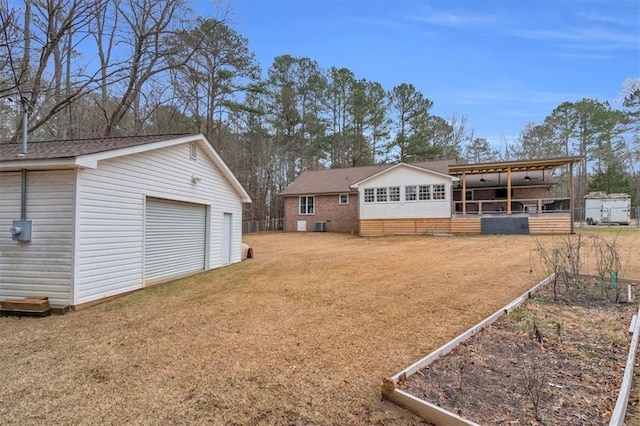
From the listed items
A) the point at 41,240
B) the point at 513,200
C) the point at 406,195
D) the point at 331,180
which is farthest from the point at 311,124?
the point at 41,240

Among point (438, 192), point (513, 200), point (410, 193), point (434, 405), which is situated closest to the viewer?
point (434, 405)

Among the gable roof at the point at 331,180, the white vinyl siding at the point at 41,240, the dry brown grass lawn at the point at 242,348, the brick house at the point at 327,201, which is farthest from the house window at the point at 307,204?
the white vinyl siding at the point at 41,240

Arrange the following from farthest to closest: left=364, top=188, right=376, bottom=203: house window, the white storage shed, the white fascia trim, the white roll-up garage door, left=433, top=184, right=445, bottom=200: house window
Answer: the white storage shed → left=364, top=188, right=376, bottom=203: house window → left=433, top=184, right=445, bottom=200: house window → the white roll-up garage door → the white fascia trim

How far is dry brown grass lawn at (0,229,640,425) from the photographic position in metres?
2.87

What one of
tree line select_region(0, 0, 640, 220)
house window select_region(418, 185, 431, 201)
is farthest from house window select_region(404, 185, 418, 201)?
tree line select_region(0, 0, 640, 220)

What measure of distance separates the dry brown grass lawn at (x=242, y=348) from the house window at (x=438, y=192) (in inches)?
448

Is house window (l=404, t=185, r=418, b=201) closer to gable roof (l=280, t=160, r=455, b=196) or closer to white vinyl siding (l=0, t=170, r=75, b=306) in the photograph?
gable roof (l=280, t=160, r=455, b=196)

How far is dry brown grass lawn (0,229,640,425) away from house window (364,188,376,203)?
12.7 metres

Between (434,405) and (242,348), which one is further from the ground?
(434,405)

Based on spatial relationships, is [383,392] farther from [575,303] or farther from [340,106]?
[340,106]

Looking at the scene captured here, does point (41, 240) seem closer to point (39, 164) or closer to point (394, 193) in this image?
point (39, 164)

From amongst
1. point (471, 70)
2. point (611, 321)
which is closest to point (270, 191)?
point (471, 70)

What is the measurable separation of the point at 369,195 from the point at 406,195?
230 cm

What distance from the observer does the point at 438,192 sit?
19.3m
